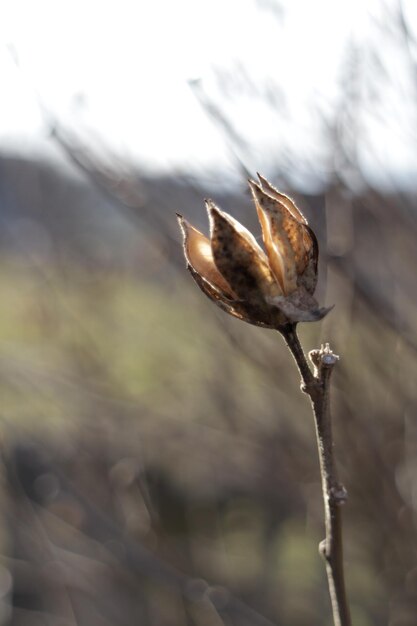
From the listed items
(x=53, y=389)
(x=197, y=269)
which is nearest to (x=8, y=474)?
(x=53, y=389)

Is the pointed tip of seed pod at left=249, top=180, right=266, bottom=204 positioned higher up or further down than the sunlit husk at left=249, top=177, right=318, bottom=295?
higher up

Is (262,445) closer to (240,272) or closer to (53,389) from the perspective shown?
(53,389)

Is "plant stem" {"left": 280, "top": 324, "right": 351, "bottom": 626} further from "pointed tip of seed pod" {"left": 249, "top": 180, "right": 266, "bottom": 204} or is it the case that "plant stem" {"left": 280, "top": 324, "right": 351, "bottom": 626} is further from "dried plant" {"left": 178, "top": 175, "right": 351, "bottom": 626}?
"pointed tip of seed pod" {"left": 249, "top": 180, "right": 266, "bottom": 204}

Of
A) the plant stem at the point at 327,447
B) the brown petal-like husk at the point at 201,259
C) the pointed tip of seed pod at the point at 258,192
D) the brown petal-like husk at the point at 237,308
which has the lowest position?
the plant stem at the point at 327,447

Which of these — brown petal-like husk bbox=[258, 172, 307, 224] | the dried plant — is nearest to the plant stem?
the dried plant

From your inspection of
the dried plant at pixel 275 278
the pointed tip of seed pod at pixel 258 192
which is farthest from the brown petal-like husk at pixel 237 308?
the pointed tip of seed pod at pixel 258 192

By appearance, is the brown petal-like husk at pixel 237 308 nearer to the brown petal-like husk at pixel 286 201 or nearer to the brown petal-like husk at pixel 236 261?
the brown petal-like husk at pixel 236 261
